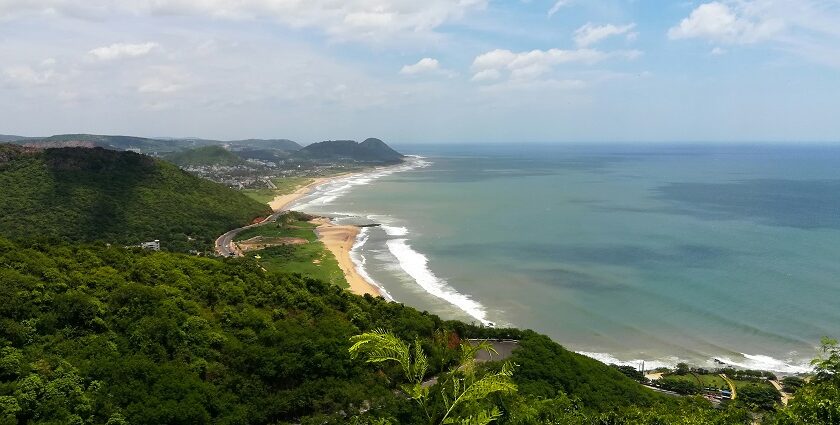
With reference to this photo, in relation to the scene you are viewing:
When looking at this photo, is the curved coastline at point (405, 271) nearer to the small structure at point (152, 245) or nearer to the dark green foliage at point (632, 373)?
the dark green foliage at point (632, 373)

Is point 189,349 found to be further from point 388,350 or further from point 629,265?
point 629,265

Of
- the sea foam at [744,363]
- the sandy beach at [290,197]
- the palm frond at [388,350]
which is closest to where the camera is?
the palm frond at [388,350]

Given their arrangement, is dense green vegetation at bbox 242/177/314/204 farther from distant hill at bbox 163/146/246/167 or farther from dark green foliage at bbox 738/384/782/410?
dark green foliage at bbox 738/384/782/410

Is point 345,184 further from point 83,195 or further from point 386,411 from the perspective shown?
point 386,411

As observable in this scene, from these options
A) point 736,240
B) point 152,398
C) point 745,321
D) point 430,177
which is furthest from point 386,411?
point 430,177

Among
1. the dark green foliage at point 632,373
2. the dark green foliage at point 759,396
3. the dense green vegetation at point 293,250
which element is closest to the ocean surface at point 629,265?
the dark green foliage at point 632,373

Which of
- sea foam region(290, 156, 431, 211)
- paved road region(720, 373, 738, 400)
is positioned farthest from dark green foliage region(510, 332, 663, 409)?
sea foam region(290, 156, 431, 211)

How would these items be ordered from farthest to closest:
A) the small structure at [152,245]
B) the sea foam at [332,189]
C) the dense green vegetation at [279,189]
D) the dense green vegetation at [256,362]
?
the dense green vegetation at [279,189] < the sea foam at [332,189] < the small structure at [152,245] < the dense green vegetation at [256,362]
